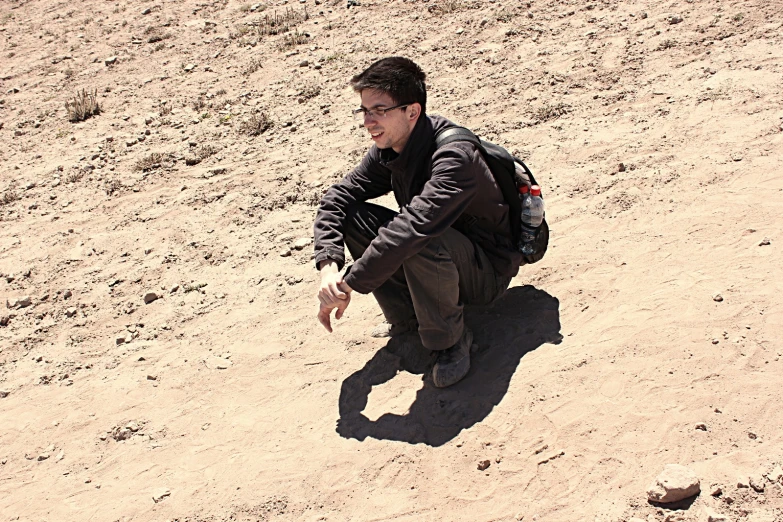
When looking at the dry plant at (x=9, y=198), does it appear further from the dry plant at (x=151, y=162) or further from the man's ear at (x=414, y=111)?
the man's ear at (x=414, y=111)

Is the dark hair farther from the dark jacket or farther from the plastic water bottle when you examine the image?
the plastic water bottle

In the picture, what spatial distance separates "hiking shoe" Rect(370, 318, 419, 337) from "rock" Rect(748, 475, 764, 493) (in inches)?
77.8

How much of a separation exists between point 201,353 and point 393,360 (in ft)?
4.57

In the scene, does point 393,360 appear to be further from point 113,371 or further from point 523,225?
point 113,371

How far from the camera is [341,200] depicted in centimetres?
411

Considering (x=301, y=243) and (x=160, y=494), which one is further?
(x=301, y=243)

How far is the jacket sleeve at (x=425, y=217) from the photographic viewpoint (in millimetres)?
3486

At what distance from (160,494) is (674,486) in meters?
2.45

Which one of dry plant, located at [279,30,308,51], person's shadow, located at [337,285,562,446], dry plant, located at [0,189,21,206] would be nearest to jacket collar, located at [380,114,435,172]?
person's shadow, located at [337,285,562,446]

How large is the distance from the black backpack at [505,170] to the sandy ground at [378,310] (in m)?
0.51

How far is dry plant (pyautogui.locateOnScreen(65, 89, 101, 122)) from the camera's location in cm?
916

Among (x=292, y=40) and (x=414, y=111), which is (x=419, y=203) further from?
(x=292, y=40)

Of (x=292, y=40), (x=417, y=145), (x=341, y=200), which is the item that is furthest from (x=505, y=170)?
(x=292, y=40)

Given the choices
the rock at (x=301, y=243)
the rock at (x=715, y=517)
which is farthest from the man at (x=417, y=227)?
the rock at (x=301, y=243)
